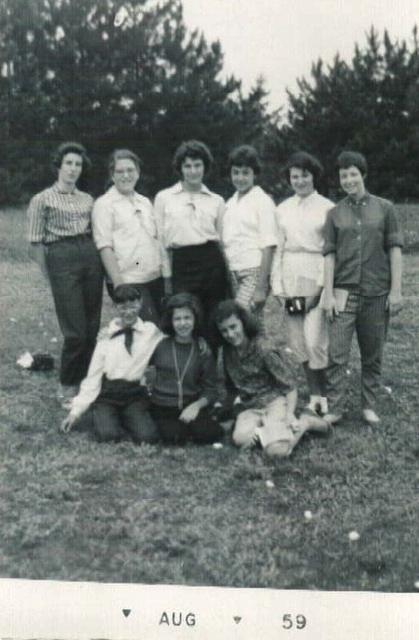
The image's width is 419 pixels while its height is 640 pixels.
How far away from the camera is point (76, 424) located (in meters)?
3.56

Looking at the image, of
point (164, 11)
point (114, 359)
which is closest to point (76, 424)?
point (114, 359)

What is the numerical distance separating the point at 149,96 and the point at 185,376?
4.65 meters

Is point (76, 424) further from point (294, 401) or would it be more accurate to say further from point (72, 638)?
point (72, 638)

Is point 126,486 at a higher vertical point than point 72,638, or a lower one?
higher

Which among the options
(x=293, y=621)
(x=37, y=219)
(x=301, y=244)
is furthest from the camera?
(x=37, y=219)

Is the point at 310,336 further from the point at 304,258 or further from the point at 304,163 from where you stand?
the point at 304,163

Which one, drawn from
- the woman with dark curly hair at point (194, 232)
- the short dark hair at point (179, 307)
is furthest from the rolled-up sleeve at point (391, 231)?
the short dark hair at point (179, 307)

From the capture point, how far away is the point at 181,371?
3.51 meters

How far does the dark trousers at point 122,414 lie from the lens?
3.36 m

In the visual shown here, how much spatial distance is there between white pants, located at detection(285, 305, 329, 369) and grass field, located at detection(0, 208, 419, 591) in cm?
35

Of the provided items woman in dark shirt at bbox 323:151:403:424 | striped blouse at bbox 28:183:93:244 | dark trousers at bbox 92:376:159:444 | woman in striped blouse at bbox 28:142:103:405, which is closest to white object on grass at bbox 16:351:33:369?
woman in striped blouse at bbox 28:142:103:405

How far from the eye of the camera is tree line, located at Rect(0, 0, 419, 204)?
18.5 feet

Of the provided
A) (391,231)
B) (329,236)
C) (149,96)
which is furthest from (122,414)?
(149,96)

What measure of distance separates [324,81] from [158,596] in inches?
286
